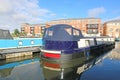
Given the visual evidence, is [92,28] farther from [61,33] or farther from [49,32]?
[61,33]

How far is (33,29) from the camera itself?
88750mm

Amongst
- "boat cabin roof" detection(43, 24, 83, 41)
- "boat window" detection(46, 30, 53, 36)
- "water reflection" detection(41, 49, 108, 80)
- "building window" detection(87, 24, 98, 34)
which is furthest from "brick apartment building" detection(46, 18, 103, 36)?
"water reflection" detection(41, 49, 108, 80)

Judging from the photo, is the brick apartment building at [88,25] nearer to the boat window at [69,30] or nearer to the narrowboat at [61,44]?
the narrowboat at [61,44]

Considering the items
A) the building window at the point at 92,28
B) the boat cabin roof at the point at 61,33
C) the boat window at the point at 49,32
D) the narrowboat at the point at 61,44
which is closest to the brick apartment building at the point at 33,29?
the building window at the point at 92,28

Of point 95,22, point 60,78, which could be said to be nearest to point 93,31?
point 95,22

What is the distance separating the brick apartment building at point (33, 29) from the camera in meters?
85.7

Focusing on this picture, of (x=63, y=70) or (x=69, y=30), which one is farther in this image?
(x=69, y=30)

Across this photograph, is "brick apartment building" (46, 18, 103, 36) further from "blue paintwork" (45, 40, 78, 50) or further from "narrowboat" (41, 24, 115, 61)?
"blue paintwork" (45, 40, 78, 50)

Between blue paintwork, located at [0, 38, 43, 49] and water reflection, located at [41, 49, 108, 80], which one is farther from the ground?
blue paintwork, located at [0, 38, 43, 49]

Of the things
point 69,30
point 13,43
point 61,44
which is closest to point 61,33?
point 69,30

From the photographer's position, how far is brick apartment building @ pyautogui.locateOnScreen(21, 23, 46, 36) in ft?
281

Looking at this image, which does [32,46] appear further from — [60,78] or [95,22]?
[95,22]

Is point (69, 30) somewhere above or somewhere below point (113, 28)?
below

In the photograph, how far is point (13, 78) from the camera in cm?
1076
